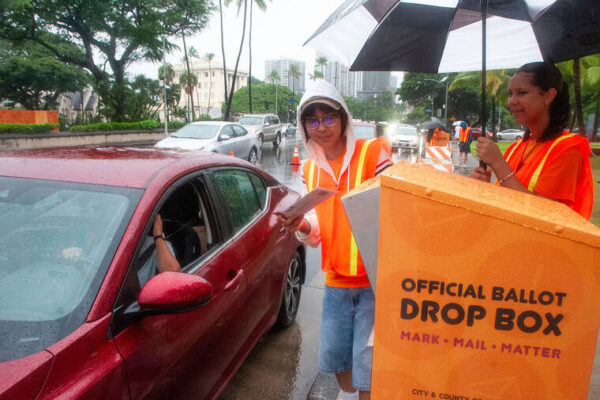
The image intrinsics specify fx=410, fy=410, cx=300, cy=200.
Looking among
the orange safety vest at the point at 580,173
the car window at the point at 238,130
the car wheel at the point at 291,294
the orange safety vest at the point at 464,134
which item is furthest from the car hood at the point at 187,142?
the orange safety vest at the point at 580,173

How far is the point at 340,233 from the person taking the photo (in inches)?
74.2

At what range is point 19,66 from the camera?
2927 centimetres

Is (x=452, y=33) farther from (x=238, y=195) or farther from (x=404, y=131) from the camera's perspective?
(x=404, y=131)

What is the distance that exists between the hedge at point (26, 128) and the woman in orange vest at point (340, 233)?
20.8 meters

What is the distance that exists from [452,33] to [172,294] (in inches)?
90.7

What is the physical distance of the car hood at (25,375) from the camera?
3.86ft

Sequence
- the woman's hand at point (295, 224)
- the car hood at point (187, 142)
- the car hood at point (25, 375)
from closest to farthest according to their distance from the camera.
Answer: the car hood at point (25, 375)
the woman's hand at point (295, 224)
the car hood at point (187, 142)

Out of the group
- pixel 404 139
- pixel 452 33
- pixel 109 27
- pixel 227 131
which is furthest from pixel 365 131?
pixel 109 27

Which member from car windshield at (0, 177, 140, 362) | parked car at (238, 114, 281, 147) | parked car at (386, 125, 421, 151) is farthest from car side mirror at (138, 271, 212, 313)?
parked car at (386, 125, 421, 151)

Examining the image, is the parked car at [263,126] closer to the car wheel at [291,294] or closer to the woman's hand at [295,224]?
the car wheel at [291,294]

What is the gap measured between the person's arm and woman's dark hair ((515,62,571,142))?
182cm

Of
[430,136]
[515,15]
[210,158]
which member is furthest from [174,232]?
[430,136]

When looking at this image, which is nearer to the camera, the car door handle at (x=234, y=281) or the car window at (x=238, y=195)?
the car door handle at (x=234, y=281)

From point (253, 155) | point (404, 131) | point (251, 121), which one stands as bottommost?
point (253, 155)
